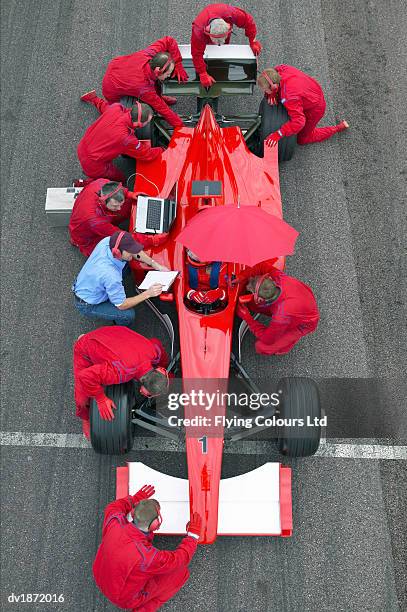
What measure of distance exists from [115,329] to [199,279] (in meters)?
0.95

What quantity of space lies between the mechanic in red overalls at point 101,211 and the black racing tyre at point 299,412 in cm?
201

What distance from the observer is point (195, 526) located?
17.7 ft

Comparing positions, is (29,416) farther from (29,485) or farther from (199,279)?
(199,279)

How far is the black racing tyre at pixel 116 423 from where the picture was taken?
581 centimetres

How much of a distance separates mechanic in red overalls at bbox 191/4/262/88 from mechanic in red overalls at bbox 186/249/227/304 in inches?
106

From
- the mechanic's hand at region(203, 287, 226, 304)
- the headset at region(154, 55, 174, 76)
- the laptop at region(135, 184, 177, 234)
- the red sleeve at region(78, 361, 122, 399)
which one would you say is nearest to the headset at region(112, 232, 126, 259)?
the laptop at region(135, 184, 177, 234)

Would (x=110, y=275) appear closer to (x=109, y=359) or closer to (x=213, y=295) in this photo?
(x=109, y=359)

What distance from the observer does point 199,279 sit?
6008 mm

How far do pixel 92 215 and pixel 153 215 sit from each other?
636 millimetres

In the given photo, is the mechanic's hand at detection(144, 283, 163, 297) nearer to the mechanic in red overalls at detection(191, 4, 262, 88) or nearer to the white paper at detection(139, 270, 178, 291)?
the white paper at detection(139, 270, 178, 291)

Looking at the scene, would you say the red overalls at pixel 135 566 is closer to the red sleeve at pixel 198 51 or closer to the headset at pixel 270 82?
the headset at pixel 270 82

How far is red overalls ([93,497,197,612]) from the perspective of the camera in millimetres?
4965

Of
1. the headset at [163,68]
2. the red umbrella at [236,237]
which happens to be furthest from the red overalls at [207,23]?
the red umbrella at [236,237]

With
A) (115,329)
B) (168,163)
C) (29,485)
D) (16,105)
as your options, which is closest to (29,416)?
(29,485)
